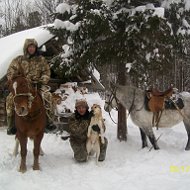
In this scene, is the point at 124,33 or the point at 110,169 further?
the point at 124,33

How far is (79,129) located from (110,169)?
42.8 inches

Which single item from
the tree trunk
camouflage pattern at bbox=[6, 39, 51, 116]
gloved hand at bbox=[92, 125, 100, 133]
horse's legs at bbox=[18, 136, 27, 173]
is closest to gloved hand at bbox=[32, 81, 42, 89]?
camouflage pattern at bbox=[6, 39, 51, 116]

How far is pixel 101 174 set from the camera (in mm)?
6633

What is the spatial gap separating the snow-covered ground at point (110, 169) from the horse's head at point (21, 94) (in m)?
1.21

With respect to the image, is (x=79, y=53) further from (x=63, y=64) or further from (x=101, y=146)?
(x=101, y=146)

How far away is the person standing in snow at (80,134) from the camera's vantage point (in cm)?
739

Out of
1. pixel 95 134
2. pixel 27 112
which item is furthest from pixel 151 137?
pixel 27 112

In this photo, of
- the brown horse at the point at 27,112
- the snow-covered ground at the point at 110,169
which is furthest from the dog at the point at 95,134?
the brown horse at the point at 27,112

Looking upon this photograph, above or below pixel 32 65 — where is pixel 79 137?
below

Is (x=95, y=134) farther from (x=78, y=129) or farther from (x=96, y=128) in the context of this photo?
(x=78, y=129)

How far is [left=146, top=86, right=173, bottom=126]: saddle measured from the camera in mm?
8289

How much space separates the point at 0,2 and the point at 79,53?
34.4 m

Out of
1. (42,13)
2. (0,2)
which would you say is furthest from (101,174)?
(0,2)

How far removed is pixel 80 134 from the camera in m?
7.49
